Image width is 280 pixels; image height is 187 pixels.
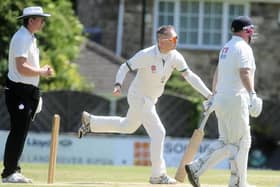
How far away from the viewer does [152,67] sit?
13.3 m

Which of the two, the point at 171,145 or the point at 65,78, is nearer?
the point at 171,145

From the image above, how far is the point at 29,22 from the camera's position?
1280cm

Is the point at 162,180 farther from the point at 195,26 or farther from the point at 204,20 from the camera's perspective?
the point at 204,20

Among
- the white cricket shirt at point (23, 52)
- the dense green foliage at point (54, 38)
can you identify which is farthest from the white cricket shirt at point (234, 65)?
the dense green foliage at point (54, 38)

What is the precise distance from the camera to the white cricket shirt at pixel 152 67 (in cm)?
1325

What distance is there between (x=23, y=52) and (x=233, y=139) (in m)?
2.63

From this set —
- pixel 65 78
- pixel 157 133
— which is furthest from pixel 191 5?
pixel 157 133

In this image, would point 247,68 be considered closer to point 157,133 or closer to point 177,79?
point 157,133

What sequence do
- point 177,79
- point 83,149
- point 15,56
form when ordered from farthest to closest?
point 177,79 → point 83,149 → point 15,56

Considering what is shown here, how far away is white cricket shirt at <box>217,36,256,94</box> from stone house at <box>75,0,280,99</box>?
19514 mm

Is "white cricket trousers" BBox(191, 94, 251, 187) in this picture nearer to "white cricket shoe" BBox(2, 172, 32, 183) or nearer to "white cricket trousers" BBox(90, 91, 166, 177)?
"white cricket trousers" BBox(90, 91, 166, 177)

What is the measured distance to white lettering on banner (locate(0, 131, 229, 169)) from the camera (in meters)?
22.7

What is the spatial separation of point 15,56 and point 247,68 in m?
2.72

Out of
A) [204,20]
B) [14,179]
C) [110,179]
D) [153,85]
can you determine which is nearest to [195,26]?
[204,20]
